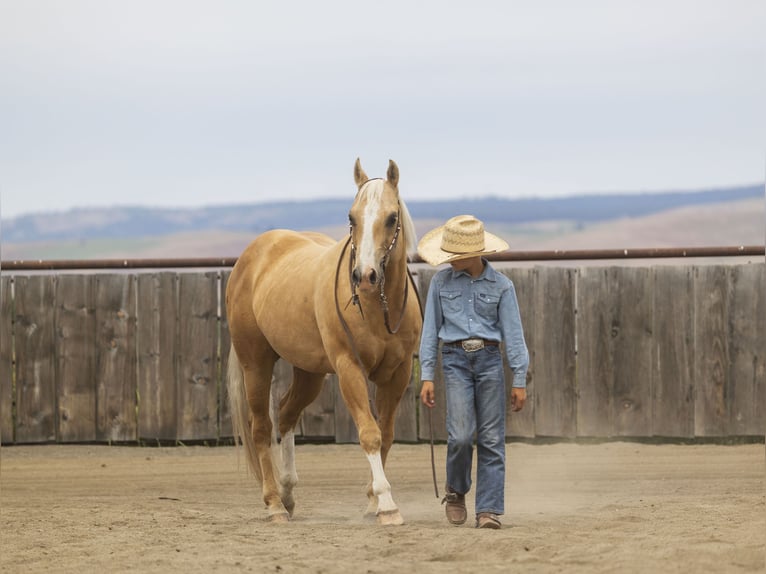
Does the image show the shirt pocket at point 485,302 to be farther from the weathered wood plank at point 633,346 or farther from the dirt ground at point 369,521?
the weathered wood plank at point 633,346

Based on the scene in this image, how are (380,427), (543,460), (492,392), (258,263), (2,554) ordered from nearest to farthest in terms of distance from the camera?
(2,554) < (492,392) < (380,427) < (258,263) < (543,460)

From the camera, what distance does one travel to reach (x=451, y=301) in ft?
21.9

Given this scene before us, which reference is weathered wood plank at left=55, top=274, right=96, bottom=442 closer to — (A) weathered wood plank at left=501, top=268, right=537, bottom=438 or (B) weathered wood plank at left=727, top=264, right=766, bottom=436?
(A) weathered wood plank at left=501, top=268, right=537, bottom=438

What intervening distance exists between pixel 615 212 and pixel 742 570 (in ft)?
353

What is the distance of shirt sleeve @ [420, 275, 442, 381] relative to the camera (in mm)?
6629

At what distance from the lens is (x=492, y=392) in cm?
664

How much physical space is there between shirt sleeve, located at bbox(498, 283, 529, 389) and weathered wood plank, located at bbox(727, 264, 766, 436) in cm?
475

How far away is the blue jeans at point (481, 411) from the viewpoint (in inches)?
260

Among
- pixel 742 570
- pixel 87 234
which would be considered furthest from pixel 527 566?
pixel 87 234

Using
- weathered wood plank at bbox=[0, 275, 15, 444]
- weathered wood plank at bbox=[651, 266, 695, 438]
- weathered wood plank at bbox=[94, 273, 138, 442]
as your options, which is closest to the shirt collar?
weathered wood plank at bbox=[651, 266, 695, 438]

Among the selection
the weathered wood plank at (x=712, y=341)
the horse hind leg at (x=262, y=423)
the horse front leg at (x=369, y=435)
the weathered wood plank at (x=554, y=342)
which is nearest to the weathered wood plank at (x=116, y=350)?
the horse hind leg at (x=262, y=423)

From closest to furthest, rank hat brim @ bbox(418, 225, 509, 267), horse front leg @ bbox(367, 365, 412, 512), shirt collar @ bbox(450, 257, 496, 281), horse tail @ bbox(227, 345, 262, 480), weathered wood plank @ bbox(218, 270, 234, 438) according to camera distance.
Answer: hat brim @ bbox(418, 225, 509, 267) → shirt collar @ bbox(450, 257, 496, 281) → horse front leg @ bbox(367, 365, 412, 512) → horse tail @ bbox(227, 345, 262, 480) → weathered wood plank @ bbox(218, 270, 234, 438)

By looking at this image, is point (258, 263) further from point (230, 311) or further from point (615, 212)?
point (615, 212)

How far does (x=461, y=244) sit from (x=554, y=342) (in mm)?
4463
